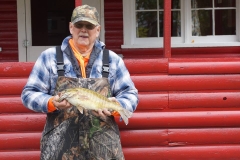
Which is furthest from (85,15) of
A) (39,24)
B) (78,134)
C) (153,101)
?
(39,24)

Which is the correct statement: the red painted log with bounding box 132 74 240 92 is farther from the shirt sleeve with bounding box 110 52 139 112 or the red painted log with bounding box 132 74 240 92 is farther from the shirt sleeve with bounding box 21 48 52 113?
the shirt sleeve with bounding box 21 48 52 113

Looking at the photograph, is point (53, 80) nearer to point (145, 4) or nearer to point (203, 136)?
point (203, 136)

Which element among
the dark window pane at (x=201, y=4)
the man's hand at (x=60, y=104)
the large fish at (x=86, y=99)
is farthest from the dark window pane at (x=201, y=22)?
the man's hand at (x=60, y=104)

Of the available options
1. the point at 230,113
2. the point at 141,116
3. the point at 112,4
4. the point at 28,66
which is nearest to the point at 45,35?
the point at 112,4

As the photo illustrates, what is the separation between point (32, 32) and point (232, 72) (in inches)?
127

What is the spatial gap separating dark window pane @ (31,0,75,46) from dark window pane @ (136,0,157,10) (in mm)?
968

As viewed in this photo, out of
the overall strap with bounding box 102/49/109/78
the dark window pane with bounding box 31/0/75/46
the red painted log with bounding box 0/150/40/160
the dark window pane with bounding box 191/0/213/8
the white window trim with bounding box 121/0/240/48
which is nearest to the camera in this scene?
the overall strap with bounding box 102/49/109/78

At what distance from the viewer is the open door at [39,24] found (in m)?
6.54

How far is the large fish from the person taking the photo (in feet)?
9.87

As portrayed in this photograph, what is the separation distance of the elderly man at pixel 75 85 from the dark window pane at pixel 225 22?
357cm

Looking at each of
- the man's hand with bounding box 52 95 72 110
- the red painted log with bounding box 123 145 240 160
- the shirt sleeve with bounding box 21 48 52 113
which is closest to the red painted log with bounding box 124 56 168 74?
the red painted log with bounding box 123 145 240 160

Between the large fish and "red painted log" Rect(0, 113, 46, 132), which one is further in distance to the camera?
"red painted log" Rect(0, 113, 46, 132)

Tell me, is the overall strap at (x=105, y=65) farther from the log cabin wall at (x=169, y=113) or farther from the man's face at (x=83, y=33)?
the log cabin wall at (x=169, y=113)

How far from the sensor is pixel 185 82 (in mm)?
4535
